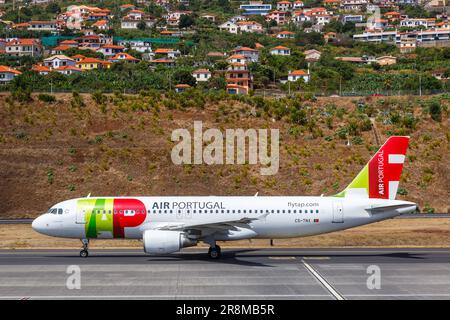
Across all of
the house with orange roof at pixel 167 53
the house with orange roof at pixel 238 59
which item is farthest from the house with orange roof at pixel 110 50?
the house with orange roof at pixel 238 59

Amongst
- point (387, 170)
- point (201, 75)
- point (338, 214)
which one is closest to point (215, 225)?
point (338, 214)

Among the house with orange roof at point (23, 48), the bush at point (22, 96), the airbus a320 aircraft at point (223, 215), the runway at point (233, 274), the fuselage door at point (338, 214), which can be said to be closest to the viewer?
the runway at point (233, 274)

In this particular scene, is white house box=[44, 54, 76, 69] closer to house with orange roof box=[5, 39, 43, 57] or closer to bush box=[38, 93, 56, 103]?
house with orange roof box=[5, 39, 43, 57]

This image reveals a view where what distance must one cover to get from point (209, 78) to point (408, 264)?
104 meters

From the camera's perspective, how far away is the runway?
1299 inches

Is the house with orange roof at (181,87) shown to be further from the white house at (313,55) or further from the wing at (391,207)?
the wing at (391,207)

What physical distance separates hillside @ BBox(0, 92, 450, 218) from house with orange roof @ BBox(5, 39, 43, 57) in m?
95.2

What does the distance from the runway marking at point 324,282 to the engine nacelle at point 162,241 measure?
23.5 ft

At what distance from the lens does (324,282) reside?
1416 inches

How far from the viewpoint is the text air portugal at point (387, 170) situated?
47094 millimetres

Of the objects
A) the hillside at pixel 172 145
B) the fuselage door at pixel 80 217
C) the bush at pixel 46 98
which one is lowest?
the hillside at pixel 172 145

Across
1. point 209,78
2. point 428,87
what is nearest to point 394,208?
point 428,87

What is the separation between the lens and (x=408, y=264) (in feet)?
139

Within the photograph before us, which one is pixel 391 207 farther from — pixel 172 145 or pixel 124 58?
pixel 124 58
